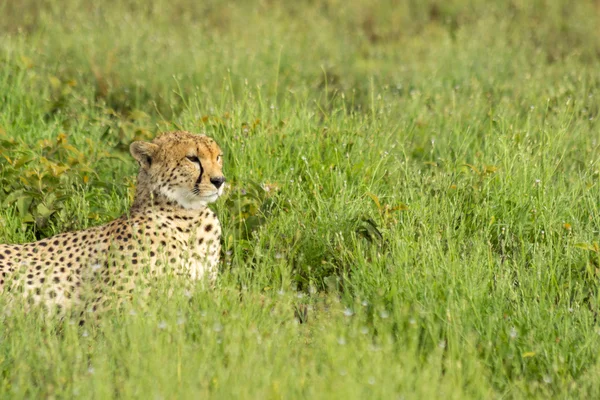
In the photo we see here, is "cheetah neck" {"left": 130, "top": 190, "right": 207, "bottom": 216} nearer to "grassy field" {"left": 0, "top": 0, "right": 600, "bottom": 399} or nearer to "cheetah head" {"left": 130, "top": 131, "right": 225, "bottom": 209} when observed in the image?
"cheetah head" {"left": 130, "top": 131, "right": 225, "bottom": 209}

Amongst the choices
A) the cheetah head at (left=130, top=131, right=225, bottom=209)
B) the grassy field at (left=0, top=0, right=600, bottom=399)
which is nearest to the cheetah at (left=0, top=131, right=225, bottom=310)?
the cheetah head at (left=130, top=131, right=225, bottom=209)

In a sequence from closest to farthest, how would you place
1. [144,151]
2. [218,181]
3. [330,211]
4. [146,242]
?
[146,242] → [218,181] → [144,151] → [330,211]

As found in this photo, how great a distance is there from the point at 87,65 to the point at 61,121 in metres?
1.32

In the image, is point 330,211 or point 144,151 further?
point 330,211

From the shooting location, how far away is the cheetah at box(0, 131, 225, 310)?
397 cm

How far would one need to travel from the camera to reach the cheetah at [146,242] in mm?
3969

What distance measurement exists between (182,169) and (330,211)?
840 millimetres

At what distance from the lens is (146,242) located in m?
3.98

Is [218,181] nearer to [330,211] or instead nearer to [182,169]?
[182,169]

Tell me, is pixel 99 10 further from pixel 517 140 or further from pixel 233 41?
pixel 517 140

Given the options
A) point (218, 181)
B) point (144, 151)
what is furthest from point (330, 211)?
point (144, 151)

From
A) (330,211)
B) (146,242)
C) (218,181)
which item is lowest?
(330,211)

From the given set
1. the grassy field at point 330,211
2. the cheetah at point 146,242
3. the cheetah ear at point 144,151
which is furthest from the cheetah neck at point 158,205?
the grassy field at point 330,211

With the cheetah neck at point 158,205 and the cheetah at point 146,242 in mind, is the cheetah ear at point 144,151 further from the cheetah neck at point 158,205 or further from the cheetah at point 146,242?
the cheetah neck at point 158,205
